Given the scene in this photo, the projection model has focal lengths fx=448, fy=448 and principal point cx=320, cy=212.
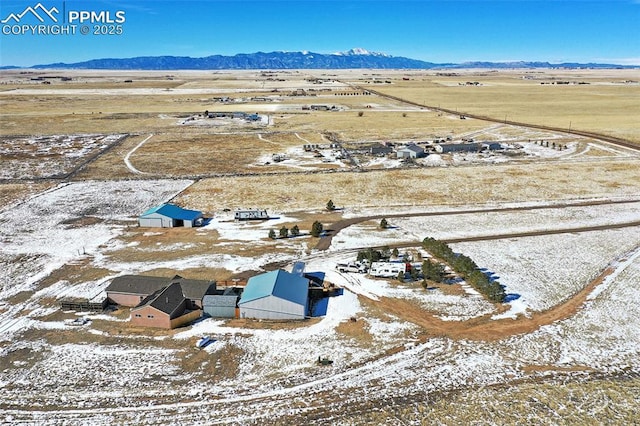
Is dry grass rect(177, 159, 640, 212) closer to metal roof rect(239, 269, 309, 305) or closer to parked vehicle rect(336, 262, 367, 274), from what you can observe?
parked vehicle rect(336, 262, 367, 274)

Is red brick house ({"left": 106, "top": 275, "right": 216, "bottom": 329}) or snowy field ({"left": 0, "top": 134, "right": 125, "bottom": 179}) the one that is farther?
snowy field ({"left": 0, "top": 134, "right": 125, "bottom": 179})

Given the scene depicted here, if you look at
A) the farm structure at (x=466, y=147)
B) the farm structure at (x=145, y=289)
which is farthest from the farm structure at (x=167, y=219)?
the farm structure at (x=466, y=147)

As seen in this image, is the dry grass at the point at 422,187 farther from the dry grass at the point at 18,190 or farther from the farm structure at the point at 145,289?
the farm structure at the point at 145,289

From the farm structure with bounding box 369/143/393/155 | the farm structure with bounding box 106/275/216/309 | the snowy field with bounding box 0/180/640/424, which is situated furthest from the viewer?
the farm structure with bounding box 369/143/393/155

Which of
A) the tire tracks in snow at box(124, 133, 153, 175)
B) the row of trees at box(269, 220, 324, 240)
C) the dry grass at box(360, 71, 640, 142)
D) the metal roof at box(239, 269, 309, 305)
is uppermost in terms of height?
the dry grass at box(360, 71, 640, 142)

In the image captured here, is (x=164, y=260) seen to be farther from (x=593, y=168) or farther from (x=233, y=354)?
(x=593, y=168)

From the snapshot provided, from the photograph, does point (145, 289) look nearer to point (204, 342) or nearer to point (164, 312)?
point (164, 312)

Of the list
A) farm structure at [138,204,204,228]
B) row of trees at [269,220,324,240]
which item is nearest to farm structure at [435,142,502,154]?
row of trees at [269,220,324,240]

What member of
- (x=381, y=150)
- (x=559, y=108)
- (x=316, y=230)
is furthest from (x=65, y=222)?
(x=559, y=108)
